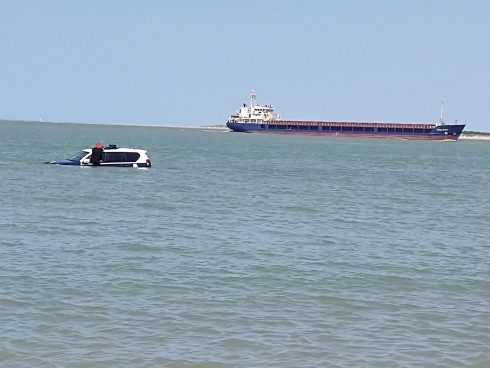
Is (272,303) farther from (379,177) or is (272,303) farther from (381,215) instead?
(379,177)

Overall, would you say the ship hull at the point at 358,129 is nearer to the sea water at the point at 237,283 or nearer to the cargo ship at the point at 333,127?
the cargo ship at the point at 333,127

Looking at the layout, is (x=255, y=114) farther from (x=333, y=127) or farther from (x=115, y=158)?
(x=115, y=158)

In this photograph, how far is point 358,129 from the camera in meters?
172

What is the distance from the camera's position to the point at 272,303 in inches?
561

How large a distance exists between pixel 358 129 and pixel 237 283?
159 m

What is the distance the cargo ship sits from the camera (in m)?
167

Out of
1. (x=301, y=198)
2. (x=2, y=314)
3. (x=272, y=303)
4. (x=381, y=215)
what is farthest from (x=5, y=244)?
(x=301, y=198)


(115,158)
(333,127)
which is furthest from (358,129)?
(115,158)

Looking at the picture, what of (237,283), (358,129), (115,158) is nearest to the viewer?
(237,283)

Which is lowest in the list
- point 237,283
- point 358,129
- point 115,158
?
point 237,283

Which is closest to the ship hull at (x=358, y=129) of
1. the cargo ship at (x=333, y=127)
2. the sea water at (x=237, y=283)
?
the cargo ship at (x=333, y=127)

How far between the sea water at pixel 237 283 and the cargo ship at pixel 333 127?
13685 cm

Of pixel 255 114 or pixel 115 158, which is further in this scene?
pixel 255 114

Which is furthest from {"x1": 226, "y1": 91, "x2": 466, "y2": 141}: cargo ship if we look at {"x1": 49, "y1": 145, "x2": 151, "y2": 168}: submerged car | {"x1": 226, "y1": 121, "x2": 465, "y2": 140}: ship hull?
{"x1": 49, "y1": 145, "x2": 151, "y2": 168}: submerged car
